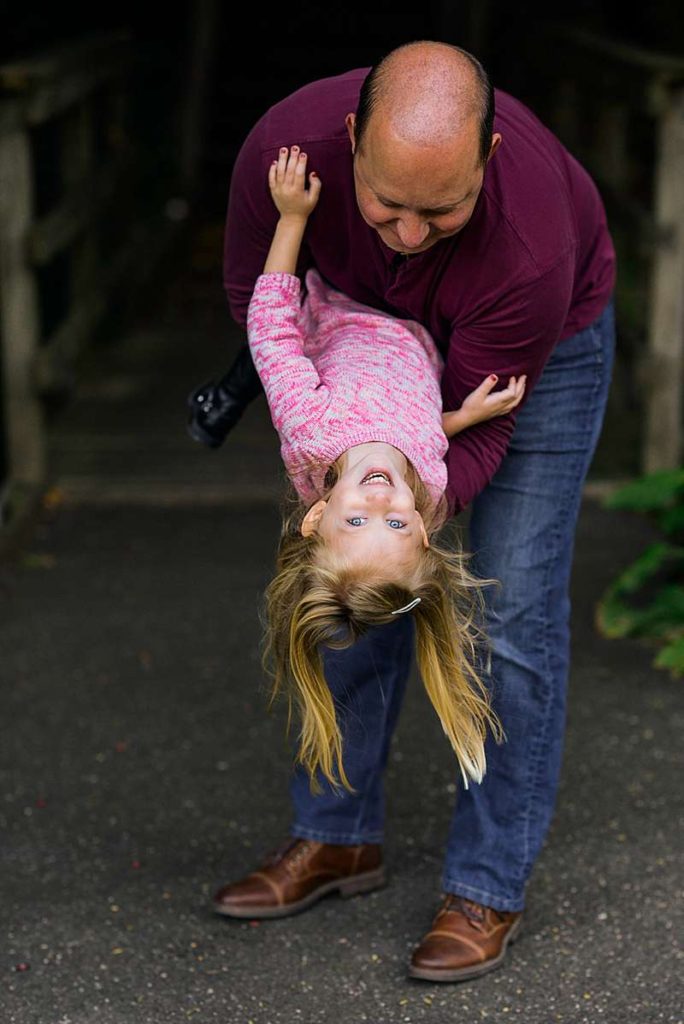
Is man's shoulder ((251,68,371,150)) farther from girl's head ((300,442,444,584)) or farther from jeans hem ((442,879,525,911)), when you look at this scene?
jeans hem ((442,879,525,911))

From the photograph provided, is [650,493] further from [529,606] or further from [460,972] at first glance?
[460,972]

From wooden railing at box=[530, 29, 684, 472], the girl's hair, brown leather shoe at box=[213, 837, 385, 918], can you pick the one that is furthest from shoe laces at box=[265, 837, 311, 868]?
wooden railing at box=[530, 29, 684, 472]

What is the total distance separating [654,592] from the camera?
477cm

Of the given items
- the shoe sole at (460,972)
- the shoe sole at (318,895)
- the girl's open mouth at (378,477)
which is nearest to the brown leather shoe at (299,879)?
the shoe sole at (318,895)

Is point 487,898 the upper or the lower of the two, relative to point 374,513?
lower

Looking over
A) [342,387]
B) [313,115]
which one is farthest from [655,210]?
[342,387]

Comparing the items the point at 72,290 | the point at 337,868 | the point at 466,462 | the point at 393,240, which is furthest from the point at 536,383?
the point at 72,290

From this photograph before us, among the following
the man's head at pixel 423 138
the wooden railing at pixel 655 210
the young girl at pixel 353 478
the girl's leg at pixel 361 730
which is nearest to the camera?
the man's head at pixel 423 138

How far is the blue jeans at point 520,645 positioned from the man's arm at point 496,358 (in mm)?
179

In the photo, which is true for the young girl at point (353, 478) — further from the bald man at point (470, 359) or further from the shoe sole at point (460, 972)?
the shoe sole at point (460, 972)

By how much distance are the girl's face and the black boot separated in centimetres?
49

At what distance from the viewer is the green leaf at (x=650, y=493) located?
430 centimetres

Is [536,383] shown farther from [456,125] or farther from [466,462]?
[456,125]

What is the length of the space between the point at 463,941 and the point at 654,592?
203cm
